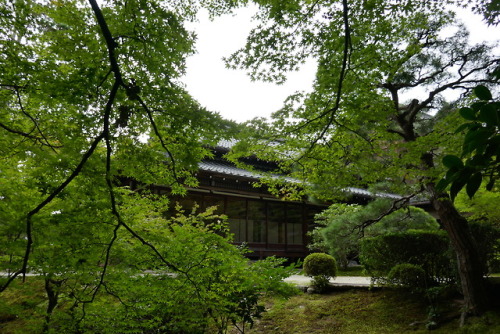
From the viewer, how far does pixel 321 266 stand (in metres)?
8.36

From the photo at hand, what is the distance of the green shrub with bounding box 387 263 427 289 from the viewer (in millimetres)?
6441

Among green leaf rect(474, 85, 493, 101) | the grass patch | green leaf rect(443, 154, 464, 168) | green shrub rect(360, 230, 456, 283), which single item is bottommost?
the grass patch

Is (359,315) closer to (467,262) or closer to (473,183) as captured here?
(467,262)

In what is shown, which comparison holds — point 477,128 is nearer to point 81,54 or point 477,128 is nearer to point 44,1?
point 81,54

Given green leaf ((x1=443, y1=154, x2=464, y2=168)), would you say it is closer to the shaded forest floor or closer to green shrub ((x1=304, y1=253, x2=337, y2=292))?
the shaded forest floor

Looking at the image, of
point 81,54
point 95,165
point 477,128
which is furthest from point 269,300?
point 477,128

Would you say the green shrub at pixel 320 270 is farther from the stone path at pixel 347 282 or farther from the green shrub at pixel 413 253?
the green shrub at pixel 413 253

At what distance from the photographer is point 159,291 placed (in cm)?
378

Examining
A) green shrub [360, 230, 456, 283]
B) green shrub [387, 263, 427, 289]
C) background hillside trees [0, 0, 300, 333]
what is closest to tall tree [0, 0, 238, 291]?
background hillside trees [0, 0, 300, 333]

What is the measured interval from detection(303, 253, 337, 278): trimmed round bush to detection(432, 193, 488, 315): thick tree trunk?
3290mm

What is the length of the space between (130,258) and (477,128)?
3931mm

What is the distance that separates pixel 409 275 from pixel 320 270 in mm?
2383

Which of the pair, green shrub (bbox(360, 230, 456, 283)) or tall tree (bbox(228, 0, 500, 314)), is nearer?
tall tree (bbox(228, 0, 500, 314))

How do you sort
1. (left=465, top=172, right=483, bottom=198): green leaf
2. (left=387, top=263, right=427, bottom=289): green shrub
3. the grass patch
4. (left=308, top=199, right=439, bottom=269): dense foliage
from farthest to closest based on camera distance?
(left=308, top=199, right=439, bottom=269): dense foliage, (left=387, top=263, right=427, bottom=289): green shrub, the grass patch, (left=465, top=172, right=483, bottom=198): green leaf
